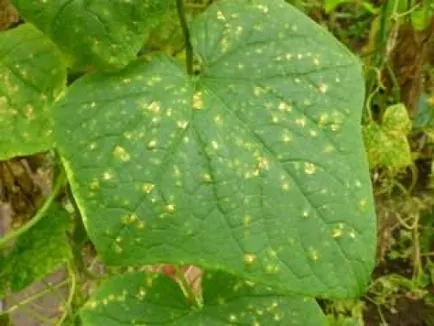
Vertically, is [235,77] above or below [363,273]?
above

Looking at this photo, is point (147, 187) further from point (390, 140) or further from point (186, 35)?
point (390, 140)

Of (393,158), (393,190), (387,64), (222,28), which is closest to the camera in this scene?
(222,28)

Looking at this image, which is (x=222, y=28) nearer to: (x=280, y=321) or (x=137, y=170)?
(x=137, y=170)

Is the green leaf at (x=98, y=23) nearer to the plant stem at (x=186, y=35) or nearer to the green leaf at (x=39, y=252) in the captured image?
the plant stem at (x=186, y=35)

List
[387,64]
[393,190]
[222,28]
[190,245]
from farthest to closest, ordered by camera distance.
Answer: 1. [393,190]
2. [387,64]
3. [222,28]
4. [190,245]

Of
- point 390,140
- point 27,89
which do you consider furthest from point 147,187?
point 390,140

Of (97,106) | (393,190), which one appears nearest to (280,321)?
(97,106)

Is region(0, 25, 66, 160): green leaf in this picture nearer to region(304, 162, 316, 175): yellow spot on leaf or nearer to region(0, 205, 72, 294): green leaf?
region(0, 205, 72, 294): green leaf
